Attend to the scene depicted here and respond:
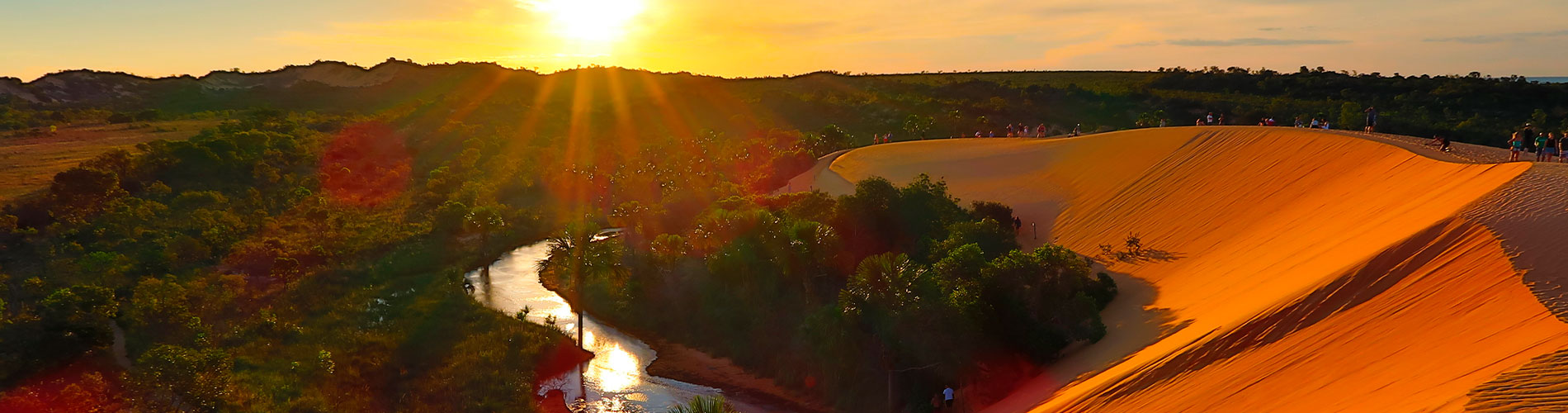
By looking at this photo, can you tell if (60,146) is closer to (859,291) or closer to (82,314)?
(82,314)

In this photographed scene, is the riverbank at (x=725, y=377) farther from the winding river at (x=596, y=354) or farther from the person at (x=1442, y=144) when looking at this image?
the person at (x=1442, y=144)

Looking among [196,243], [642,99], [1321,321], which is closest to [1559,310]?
[1321,321]

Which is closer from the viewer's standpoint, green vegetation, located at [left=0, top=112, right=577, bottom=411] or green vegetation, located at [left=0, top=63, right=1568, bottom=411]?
green vegetation, located at [left=0, top=63, right=1568, bottom=411]

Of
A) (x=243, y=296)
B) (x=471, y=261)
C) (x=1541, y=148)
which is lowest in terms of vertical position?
(x=471, y=261)

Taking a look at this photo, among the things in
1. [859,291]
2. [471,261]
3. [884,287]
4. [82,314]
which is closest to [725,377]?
[859,291]

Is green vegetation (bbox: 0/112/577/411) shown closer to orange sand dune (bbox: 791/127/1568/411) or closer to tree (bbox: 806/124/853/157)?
orange sand dune (bbox: 791/127/1568/411)

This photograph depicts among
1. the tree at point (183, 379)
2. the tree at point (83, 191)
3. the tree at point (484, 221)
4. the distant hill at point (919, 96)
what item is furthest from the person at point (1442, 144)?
the tree at point (83, 191)

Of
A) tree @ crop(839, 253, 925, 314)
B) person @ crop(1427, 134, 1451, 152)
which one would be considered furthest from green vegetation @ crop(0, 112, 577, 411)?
person @ crop(1427, 134, 1451, 152)
